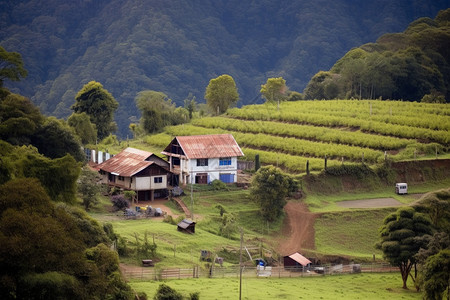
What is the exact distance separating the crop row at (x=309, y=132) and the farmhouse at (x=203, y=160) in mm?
12124

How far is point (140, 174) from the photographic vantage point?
59.7m

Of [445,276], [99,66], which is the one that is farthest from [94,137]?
[99,66]

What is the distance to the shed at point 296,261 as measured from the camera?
49875 mm

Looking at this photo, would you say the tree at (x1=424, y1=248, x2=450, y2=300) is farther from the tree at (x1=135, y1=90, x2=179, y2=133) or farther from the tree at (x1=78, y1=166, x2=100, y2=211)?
the tree at (x1=135, y1=90, x2=179, y2=133)

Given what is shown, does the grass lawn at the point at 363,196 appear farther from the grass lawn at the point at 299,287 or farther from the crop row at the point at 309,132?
the grass lawn at the point at 299,287

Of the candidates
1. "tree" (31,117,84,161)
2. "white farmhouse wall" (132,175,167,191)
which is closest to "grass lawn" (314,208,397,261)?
"white farmhouse wall" (132,175,167,191)

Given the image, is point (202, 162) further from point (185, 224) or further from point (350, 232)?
point (350, 232)

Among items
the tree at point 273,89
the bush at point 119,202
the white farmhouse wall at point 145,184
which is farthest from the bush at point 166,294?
the tree at point 273,89

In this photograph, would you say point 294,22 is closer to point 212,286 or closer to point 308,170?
point 308,170

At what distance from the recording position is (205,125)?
279 ft

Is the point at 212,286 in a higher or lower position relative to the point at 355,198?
lower

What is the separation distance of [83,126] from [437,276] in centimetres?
4911

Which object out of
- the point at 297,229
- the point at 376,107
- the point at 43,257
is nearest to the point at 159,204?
the point at 297,229

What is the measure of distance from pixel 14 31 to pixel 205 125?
94314mm
